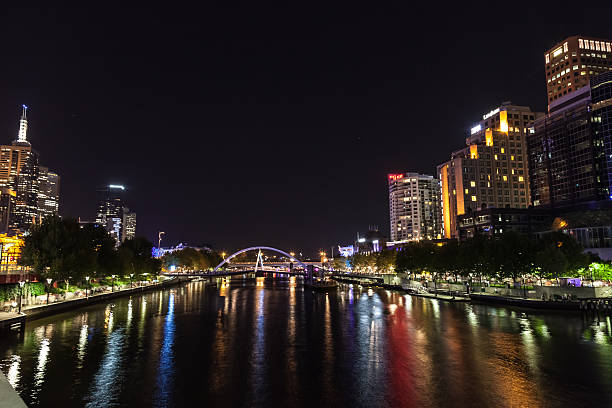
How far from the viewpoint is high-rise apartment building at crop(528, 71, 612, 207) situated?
119 meters

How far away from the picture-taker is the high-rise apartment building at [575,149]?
118750 millimetres

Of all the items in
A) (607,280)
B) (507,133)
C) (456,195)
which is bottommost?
(607,280)

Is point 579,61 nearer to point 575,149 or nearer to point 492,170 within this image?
point 492,170

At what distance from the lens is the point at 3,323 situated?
36562 millimetres

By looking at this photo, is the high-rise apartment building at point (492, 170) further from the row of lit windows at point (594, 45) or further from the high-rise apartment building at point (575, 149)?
the row of lit windows at point (594, 45)

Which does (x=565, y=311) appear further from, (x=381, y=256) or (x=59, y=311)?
(x=381, y=256)

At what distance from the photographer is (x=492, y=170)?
16762 centimetres

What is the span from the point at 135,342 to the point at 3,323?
492 inches

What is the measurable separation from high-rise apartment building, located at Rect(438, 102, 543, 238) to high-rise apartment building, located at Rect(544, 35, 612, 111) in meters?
17.4

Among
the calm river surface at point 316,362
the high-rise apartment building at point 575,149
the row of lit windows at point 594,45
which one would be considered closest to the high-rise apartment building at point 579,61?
the row of lit windows at point 594,45

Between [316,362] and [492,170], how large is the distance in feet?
527

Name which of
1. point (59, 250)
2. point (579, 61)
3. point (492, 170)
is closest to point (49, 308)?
point (59, 250)

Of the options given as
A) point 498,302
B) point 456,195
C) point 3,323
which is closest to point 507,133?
point 456,195

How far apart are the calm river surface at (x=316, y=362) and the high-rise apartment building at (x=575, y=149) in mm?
94434
